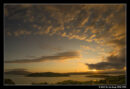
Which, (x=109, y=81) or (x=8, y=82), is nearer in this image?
(x=8, y=82)

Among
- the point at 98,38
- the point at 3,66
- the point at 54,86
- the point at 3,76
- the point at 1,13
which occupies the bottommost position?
the point at 54,86

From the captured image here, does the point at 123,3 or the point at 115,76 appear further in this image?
the point at 115,76

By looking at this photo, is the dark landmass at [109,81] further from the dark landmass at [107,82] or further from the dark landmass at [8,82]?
the dark landmass at [8,82]

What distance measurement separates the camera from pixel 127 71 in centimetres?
288

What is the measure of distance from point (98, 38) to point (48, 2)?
1.53m

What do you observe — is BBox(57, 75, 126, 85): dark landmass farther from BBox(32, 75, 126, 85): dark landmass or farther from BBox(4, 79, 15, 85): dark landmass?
BBox(4, 79, 15, 85): dark landmass

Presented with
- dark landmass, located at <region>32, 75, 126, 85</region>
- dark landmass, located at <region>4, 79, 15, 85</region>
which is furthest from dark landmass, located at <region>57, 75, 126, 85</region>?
dark landmass, located at <region>4, 79, 15, 85</region>

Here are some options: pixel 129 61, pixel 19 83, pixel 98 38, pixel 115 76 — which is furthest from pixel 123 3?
pixel 19 83

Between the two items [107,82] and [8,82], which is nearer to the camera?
[8,82]

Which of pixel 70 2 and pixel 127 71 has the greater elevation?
pixel 70 2

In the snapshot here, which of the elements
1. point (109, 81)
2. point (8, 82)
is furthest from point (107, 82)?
point (8, 82)

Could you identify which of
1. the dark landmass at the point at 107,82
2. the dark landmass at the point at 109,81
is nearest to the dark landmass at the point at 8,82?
the dark landmass at the point at 107,82

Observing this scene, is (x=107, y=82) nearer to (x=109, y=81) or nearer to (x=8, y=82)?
(x=109, y=81)

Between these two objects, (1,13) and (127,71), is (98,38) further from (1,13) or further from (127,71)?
(1,13)
